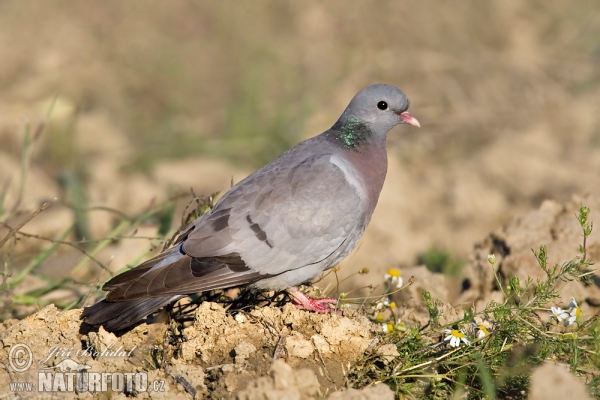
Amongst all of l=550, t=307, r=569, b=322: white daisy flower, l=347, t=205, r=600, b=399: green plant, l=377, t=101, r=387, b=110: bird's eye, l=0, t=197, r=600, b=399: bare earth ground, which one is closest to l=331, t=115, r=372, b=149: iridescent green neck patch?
l=377, t=101, r=387, b=110: bird's eye

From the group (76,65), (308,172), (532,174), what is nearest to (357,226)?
(308,172)

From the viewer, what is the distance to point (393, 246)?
7359mm

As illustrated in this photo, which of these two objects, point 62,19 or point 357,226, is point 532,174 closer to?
point 357,226

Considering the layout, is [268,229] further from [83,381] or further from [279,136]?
[279,136]

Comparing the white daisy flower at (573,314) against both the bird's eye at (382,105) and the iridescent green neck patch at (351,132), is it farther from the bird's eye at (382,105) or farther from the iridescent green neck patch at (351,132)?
the bird's eye at (382,105)

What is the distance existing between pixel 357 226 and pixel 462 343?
3.28 feet

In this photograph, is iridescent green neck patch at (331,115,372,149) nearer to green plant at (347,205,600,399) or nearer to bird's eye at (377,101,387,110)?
bird's eye at (377,101,387,110)

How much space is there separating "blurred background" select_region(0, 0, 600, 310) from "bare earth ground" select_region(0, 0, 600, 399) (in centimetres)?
3

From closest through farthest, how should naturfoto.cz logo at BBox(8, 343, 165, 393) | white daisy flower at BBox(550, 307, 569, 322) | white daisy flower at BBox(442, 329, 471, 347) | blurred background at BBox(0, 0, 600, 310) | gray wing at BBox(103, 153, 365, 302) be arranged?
naturfoto.cz logo at BBox(8, 343, 165, 393) < white daisy flower at BBox(442, 329, 471, 347) < white daisy flower at BBox(550, 307, 569, 322) < gray wing at BBox(103, 153, 365, 302) < blurred background at BBox(0, 0, 600, 310)

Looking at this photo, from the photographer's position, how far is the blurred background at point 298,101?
7801mm

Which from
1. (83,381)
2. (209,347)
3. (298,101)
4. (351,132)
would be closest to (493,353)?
(209,347)

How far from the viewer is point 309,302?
14.8ft

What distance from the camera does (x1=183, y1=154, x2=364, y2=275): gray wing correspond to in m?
4.45

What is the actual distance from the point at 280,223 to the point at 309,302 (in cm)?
50
